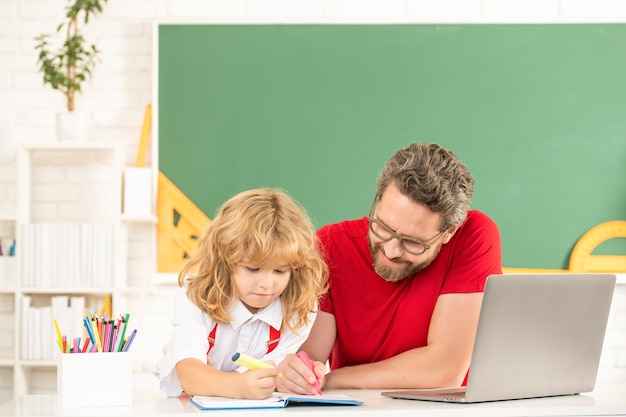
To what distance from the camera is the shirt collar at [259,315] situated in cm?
177

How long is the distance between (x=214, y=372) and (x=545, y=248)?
2297 mm

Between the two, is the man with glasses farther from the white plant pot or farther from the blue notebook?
the white plant pot

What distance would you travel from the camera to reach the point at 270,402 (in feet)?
4.60

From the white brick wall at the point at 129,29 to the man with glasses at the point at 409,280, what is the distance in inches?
68.6

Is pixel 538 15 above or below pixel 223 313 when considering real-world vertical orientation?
above

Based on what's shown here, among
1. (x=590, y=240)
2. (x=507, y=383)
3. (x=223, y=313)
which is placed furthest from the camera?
(x=590, y=240)

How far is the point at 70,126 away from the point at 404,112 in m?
1.38

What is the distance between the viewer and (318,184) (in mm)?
3549

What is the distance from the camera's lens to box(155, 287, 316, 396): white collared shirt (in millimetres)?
1656

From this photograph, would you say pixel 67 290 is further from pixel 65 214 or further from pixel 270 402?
pixel 270 402

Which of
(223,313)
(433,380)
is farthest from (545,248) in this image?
(223,313)

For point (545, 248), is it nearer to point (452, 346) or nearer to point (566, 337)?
point (452, 346)

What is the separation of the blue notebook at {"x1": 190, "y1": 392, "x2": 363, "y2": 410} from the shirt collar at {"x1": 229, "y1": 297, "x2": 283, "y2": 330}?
0.31 m

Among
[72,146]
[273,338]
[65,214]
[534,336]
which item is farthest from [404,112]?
[534,336]
